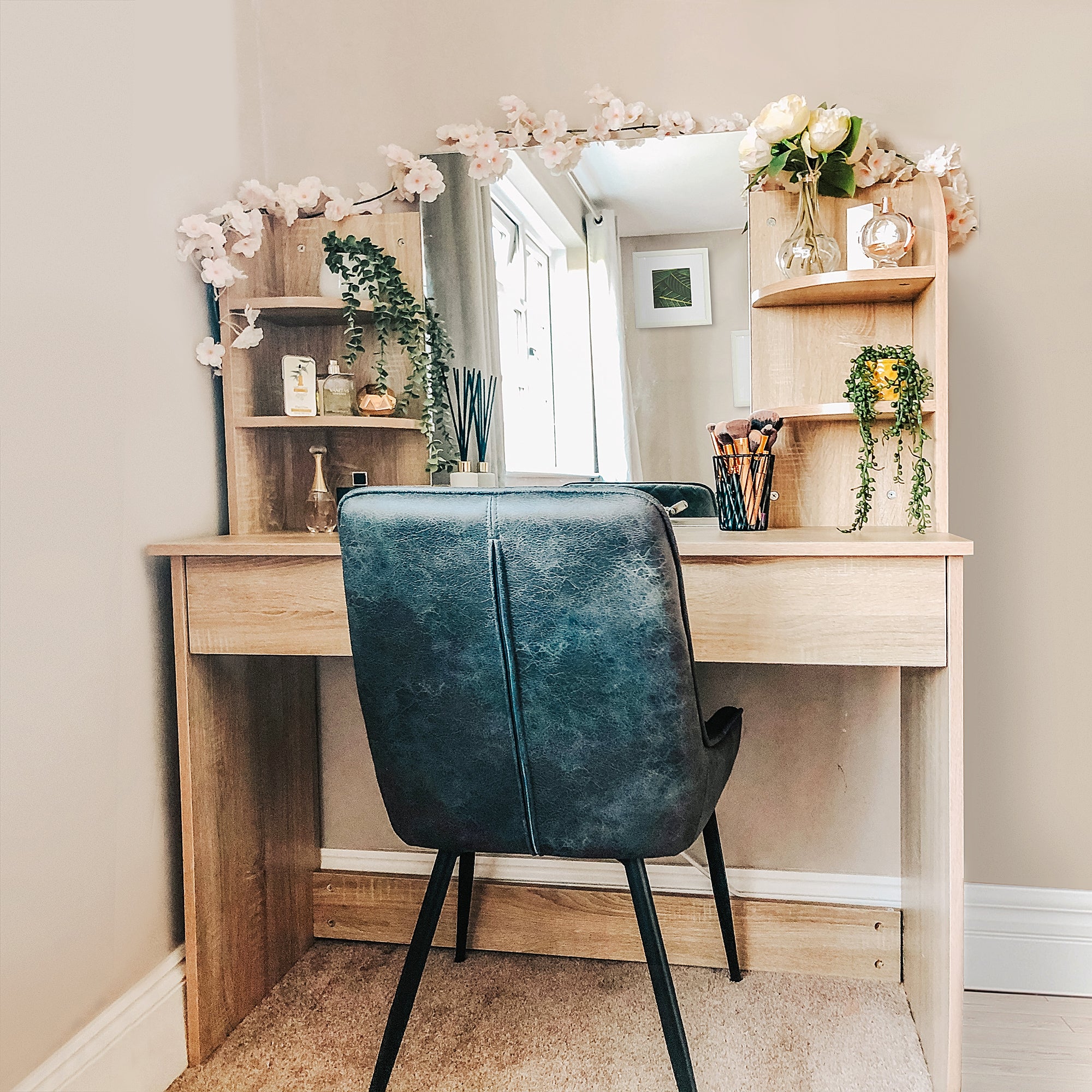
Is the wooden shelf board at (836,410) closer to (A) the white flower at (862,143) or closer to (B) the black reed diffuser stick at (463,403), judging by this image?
(A) the white flower at (862,143)

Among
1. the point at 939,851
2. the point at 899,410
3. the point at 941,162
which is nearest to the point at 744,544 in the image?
the point at 899,410

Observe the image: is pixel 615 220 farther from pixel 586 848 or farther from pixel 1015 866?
pixel 1015 866

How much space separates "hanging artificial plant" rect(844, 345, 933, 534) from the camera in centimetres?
163

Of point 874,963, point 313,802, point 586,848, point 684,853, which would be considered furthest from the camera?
point 313,802

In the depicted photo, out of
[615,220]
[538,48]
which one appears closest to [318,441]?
[615,220]

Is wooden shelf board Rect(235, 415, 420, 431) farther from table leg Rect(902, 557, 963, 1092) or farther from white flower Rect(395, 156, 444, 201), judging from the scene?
table leg Rect(902, 557, 963, 1092)

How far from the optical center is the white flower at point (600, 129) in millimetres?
1862

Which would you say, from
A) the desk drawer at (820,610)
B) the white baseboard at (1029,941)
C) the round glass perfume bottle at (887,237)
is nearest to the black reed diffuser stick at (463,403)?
the desk drawer at (820,610)

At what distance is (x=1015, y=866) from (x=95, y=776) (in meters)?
1.71

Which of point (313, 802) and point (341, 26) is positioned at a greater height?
point (341, 26)

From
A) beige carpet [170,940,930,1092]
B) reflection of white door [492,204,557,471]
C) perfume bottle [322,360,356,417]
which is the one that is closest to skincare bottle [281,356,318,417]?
perfume bottle [322,360,356,417]

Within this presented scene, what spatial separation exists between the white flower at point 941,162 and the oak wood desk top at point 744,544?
26.6 inches

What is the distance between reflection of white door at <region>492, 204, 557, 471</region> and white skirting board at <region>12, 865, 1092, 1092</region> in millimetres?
901

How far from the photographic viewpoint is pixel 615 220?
1.86 metres
